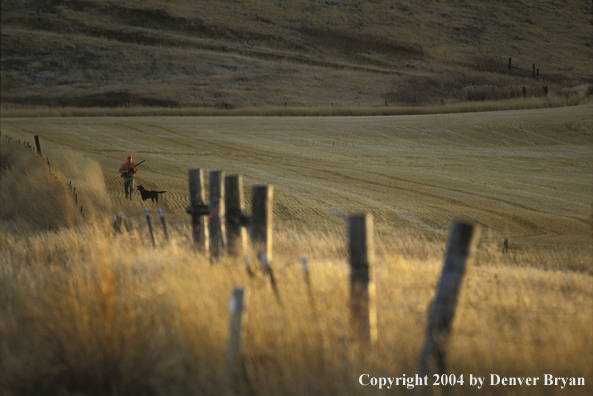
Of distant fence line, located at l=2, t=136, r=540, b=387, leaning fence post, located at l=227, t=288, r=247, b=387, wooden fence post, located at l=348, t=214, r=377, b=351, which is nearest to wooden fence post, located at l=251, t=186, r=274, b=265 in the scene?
distant fence line, located at l=2, t=136, r=540, b=387

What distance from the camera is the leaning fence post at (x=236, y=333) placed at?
3639 mm

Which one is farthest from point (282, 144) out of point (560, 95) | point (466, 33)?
point (466, 33)

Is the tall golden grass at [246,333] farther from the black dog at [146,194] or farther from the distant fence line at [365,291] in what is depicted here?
the black dog at [146,194]

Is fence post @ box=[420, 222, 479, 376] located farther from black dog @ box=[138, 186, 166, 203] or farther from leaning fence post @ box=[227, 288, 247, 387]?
black dog @ box=[138, 186, 166, 203]

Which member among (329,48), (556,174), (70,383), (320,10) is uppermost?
(320,10)

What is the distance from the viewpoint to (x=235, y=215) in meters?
6.16

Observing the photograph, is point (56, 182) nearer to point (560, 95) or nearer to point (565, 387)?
point (565, 387)

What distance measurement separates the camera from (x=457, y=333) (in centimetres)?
450

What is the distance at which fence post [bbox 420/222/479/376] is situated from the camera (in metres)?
3.59

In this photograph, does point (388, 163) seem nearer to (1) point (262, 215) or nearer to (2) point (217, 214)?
(2) point (217, 214)

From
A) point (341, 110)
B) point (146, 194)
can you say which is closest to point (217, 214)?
point (146, 194)

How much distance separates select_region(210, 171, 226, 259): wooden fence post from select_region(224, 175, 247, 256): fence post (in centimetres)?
25

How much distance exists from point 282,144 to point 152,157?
23.9ft

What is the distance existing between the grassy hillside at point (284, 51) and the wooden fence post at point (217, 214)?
41.3 metres
